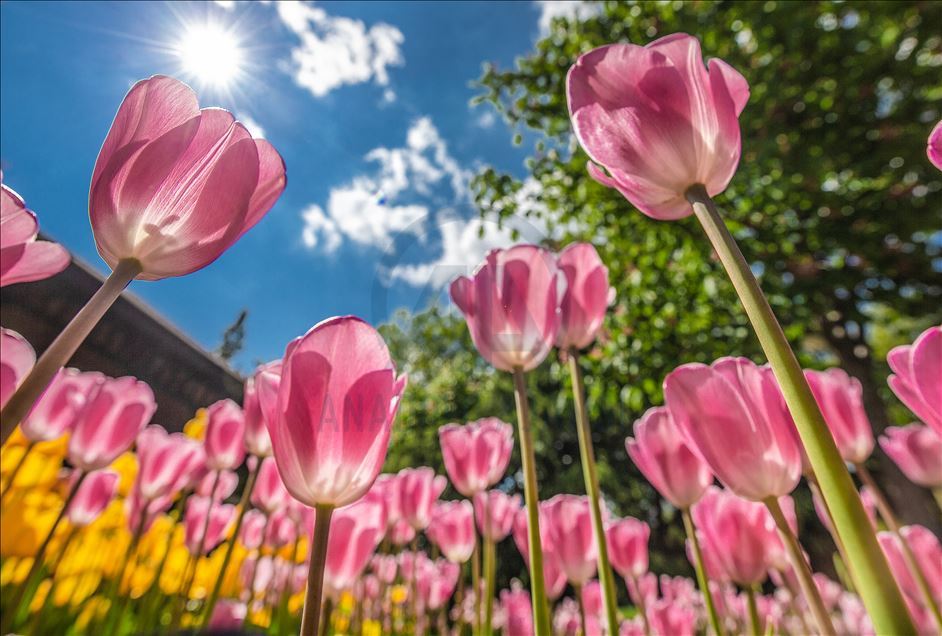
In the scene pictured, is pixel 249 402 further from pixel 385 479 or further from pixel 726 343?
pixel 726 343

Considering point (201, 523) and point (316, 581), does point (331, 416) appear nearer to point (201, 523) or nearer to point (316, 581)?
point (316, 581)

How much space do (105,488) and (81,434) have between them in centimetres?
35

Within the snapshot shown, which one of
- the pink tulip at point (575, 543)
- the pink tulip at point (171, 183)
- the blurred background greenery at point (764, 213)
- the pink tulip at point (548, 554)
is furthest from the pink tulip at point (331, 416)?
the blurred background greenery at point (764, 213)

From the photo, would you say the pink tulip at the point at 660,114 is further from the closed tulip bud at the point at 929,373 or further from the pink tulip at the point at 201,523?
the pink tulip at the point at 201,523

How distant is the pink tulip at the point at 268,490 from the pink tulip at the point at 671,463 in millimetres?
713

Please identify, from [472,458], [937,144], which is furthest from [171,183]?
[472,458]

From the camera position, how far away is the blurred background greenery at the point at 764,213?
11.7ft

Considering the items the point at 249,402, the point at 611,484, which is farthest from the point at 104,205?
the point at 611,484

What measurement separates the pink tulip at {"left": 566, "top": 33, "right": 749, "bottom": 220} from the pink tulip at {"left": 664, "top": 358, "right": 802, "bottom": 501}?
0.60ft

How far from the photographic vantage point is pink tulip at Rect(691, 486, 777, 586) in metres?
0.84

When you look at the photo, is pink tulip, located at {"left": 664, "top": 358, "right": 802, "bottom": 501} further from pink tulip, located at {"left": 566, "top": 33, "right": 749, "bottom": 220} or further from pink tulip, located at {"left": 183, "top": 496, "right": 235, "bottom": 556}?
pink tulip, located at {"left": 183, "top": 496, "right": 235, "bottom": 556}

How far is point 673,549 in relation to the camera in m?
9.70

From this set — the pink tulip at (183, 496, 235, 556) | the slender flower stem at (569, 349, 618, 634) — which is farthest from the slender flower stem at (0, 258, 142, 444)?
the pink tulip at (183, 496, 235, 556)

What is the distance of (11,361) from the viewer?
0.99 ft
